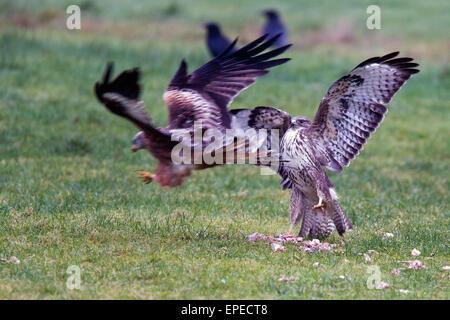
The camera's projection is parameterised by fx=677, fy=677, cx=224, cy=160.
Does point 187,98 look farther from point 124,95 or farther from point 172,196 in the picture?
point 172,196

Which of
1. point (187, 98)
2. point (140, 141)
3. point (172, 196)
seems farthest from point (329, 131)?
point (172, 196)

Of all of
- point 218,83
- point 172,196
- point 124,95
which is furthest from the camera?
point 172,196

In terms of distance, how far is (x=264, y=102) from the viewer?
44.7 ft

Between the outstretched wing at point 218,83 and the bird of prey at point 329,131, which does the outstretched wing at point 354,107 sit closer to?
the bird of prey at point 329,131

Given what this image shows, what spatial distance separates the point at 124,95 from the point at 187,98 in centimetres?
153

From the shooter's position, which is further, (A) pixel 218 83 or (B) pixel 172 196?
(B) pixel 172 196

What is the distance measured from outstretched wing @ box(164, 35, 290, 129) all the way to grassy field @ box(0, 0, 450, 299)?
1.20 meters

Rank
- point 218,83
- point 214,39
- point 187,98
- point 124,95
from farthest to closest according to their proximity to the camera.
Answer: point 214,39, point 218,83, point 187,98, point 124,95

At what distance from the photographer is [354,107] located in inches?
263

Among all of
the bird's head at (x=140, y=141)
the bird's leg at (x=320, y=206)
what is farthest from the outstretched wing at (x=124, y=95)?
the bird's leg at (x=320, y=206)

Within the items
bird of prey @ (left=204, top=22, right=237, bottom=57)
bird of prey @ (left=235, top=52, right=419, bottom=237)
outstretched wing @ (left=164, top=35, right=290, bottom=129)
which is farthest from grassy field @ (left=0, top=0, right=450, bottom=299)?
outstretched wing @ (left=164, top=35, right=290, bottom=129)

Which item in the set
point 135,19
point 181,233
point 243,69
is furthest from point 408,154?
point 135,19

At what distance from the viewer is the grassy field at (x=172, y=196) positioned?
546 cm
